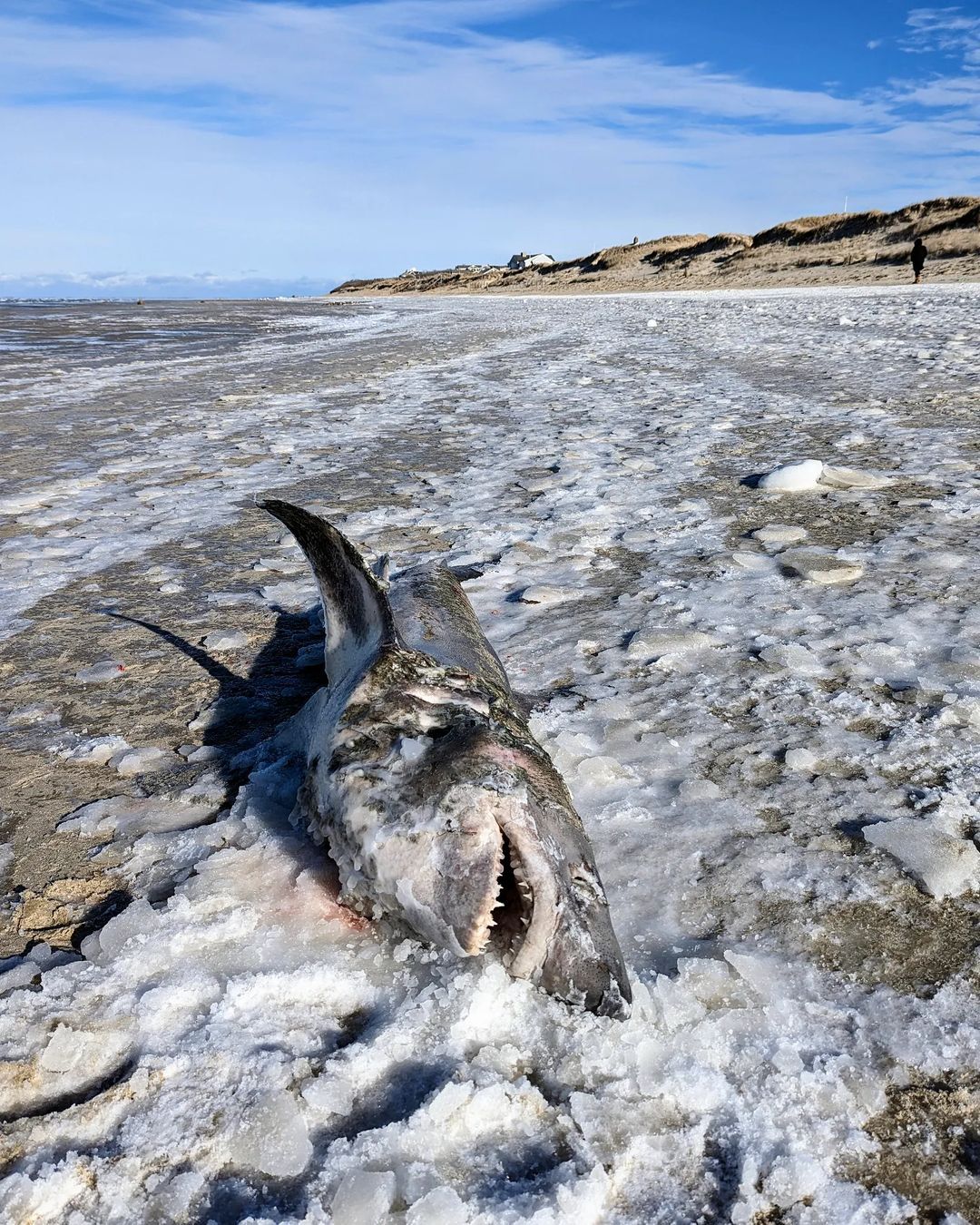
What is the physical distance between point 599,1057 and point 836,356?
1049cm

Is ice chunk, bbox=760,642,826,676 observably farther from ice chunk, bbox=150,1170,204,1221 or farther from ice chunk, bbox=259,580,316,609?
ice chunk, bbox=150,1170,204,1221

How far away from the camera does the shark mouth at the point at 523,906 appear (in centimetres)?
168

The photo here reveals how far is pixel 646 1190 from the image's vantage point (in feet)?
4.42

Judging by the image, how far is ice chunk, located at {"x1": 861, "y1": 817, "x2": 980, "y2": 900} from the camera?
193 centimetres

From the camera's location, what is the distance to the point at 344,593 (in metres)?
2.37

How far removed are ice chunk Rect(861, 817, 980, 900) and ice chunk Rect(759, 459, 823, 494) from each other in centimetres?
317

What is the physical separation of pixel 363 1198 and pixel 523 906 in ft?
1.84

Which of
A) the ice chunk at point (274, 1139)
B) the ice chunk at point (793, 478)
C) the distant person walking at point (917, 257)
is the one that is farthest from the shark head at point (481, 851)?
the distant person walking at point (917, 257)

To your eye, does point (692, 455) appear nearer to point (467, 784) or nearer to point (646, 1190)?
point (467, 784)

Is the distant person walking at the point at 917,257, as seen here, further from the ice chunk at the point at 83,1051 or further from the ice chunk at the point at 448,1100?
the ice chunk at the point at 83,1051

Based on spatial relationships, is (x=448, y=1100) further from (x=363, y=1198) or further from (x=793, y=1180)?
(x=793, y=1180)

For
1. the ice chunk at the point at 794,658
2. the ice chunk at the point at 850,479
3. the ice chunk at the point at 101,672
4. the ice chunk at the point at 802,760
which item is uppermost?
the ice chunk at the point at 850,479

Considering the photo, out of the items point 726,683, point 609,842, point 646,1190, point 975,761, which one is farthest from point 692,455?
point 646,1190

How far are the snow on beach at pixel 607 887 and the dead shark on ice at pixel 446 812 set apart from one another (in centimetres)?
8
